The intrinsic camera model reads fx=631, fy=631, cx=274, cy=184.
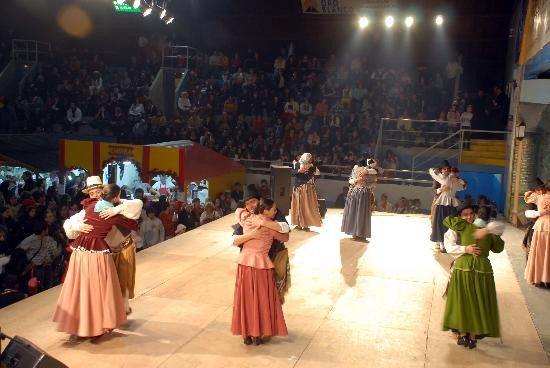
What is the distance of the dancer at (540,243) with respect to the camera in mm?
8094

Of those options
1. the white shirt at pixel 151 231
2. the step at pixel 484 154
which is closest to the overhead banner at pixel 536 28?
the step at pixel 484 154

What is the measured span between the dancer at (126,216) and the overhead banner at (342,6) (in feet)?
45.2

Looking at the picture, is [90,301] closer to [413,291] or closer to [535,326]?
[413,291]

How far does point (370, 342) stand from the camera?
246 inches

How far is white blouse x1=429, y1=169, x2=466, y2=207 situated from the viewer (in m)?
9.77

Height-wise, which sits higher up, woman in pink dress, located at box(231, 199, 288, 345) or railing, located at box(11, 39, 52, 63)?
railing, located at box(11, 39, 52, 63)

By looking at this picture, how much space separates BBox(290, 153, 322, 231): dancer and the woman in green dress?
497 cm

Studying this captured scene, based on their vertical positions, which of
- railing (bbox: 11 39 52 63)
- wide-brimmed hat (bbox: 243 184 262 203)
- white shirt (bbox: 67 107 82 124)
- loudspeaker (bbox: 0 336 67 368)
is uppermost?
railing (bbox: 11 39 52 63)

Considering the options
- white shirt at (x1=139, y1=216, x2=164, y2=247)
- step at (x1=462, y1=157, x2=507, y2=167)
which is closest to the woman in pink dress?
white shirt at (x1=139, y1=216, x2=164, y2=247)

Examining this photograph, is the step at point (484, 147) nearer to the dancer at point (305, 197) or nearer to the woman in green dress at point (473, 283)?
the dancer at point (305, 197)

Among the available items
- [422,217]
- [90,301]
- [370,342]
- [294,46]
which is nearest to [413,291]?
[370,342]

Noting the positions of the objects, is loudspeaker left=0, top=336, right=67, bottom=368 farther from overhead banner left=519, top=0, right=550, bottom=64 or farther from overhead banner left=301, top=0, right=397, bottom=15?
overhead banner left=301, top=0, right=397, bottom=15

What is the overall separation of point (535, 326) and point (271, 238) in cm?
321

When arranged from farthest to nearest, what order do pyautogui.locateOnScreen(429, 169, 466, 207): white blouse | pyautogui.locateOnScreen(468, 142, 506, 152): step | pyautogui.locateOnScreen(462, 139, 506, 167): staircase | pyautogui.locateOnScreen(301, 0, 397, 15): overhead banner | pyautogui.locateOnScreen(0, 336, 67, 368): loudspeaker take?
pyautogui.locateOnScreen(301, 0, 397, 15): overhead banner, pyautogui.locateOnScreen(468, 142, 506, 152): step, pyautogui.locateOnScreen(462, 139, 506, 167): staircase, pyautogui.locateOnScreen(429, 169, 466, 207): white blouse, pyautogui.locateOnScreen(0, 336, 67, 368): loudspeaker
